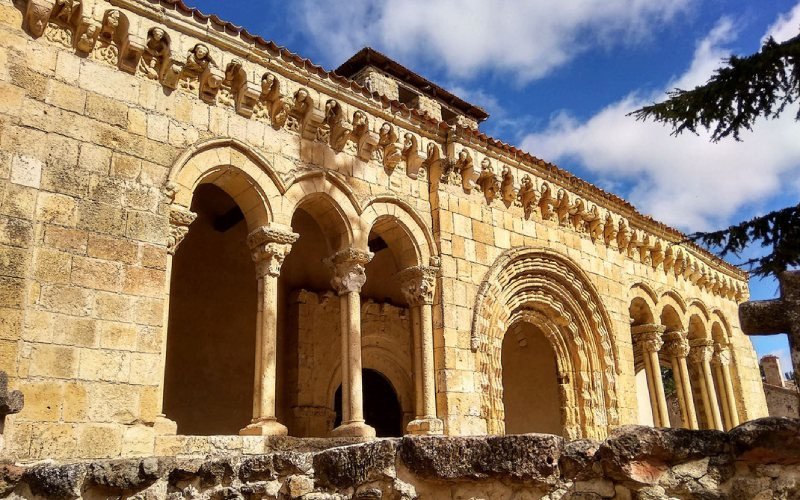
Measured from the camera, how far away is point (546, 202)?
415 inches

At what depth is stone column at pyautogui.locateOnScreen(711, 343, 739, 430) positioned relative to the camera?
1485 centimetres

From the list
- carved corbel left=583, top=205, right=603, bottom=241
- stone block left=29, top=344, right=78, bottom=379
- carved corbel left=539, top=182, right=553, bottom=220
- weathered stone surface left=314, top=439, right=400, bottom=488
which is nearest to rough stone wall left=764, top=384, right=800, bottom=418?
carved corbel left=583, top=205, right=603, bottom=241

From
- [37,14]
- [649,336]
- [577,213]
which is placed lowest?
[649,336]

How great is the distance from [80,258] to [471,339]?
15.6ft

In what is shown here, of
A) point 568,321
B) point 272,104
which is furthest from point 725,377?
point 272,104

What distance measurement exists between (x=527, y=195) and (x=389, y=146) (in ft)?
8.43

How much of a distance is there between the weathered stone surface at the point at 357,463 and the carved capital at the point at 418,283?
201 inches

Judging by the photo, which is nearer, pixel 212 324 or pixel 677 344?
pixel 212 324

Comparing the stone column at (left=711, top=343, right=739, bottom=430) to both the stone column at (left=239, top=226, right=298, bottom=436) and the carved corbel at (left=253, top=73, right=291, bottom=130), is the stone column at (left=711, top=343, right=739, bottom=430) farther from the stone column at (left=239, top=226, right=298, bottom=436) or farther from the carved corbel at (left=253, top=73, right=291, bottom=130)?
the carved corbel at (left=253, top=73, right=291, bottom=130)

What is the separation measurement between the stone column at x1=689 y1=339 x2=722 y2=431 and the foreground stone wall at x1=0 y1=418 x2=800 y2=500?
482 inches

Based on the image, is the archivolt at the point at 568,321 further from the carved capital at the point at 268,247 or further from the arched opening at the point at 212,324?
the arched opening at the point at 212,324

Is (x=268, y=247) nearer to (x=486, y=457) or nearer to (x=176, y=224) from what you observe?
(x=176, y=224)

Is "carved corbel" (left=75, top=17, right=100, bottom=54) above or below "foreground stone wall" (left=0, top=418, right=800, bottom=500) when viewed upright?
above

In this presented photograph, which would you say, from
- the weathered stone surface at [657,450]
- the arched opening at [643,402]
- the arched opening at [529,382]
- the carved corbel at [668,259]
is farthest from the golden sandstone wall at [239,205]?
the arched opening at [643,402]
